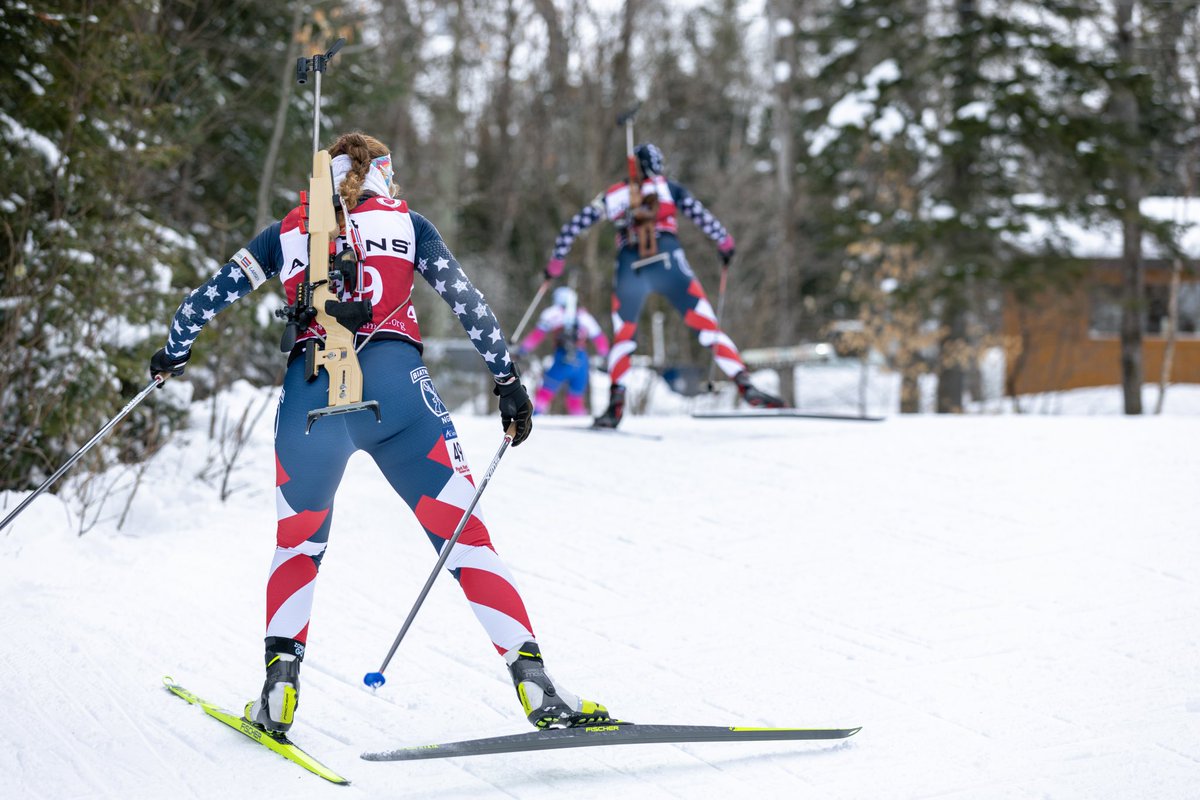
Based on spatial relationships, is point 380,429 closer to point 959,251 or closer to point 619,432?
point 619,432

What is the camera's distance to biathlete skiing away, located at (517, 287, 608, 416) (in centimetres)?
1155

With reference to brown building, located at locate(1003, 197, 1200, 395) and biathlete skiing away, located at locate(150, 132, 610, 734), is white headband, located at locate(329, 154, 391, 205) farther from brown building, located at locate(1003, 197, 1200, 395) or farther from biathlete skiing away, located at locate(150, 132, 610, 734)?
brown building, located at locate(1003, 197, 1200, 395)

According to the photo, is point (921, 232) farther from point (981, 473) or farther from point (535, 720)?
point (535, 720)

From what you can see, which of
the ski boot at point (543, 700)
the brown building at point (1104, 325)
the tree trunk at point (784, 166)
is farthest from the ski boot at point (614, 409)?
the brown building at point (1104, 325)

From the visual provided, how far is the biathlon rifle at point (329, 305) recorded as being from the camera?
3.56m

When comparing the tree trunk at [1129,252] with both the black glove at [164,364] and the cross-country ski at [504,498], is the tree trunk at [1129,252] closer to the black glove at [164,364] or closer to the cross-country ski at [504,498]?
the cross-country ski at [504,498]

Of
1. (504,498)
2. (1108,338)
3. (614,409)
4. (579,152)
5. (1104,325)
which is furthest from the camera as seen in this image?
(1104,325)

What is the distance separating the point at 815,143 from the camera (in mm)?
17828

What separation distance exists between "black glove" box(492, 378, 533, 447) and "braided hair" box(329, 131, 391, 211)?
0.80 meters

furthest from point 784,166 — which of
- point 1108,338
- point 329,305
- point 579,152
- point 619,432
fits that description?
point 329,305

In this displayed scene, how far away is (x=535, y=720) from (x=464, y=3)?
1781 centimetres

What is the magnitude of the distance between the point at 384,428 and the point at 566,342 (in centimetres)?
822

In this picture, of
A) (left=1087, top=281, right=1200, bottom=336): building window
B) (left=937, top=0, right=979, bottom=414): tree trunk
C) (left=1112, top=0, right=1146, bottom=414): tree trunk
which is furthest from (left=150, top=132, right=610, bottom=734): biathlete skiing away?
(left=1087, top=281, right=1200, bottom=336): building window

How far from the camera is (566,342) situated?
38.7 ft
